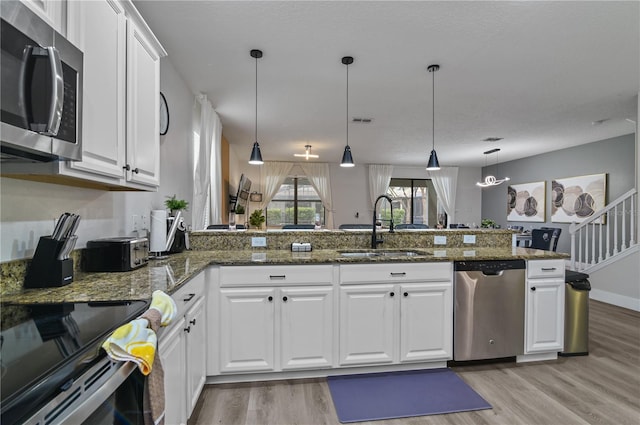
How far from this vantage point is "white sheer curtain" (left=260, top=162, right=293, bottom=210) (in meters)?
8.02

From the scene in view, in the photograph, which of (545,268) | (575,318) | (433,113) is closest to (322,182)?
(433,113)

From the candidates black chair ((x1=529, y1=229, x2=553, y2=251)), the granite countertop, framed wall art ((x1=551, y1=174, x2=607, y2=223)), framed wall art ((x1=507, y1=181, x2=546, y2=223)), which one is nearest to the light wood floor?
the granite countertop

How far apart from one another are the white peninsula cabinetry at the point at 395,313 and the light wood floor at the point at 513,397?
33cm

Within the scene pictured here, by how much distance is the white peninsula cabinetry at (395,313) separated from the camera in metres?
2.25

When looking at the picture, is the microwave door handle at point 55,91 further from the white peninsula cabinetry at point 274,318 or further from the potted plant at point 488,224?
the potted plant at point 488,224

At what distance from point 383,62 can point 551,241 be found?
4902 mm

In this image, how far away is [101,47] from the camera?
135cm

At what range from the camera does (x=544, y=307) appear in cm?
252

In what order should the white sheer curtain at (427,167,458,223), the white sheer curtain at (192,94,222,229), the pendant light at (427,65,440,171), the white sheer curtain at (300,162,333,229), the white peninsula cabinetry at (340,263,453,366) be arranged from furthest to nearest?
the white sheer curtain at (427,167,458,223) → the white sheer curtain at (300,162,333,229) → the white sheer curtain at (192,94,222,229) → the pendant light at (427,65,440,171) → the white peninsula cabinetry at (340,263,453,366)

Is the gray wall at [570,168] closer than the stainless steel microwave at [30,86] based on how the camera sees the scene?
No

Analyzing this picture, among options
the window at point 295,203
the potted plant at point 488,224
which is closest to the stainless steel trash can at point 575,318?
the potted plant at point 488,224

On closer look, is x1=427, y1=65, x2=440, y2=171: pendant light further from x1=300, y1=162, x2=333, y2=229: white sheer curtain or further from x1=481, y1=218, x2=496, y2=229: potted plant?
x1=300, y1=162, x2=333, y2=229: white sheer curtain

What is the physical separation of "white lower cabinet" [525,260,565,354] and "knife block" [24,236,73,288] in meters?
3.05

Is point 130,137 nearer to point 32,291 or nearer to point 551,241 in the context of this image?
point 32,291
